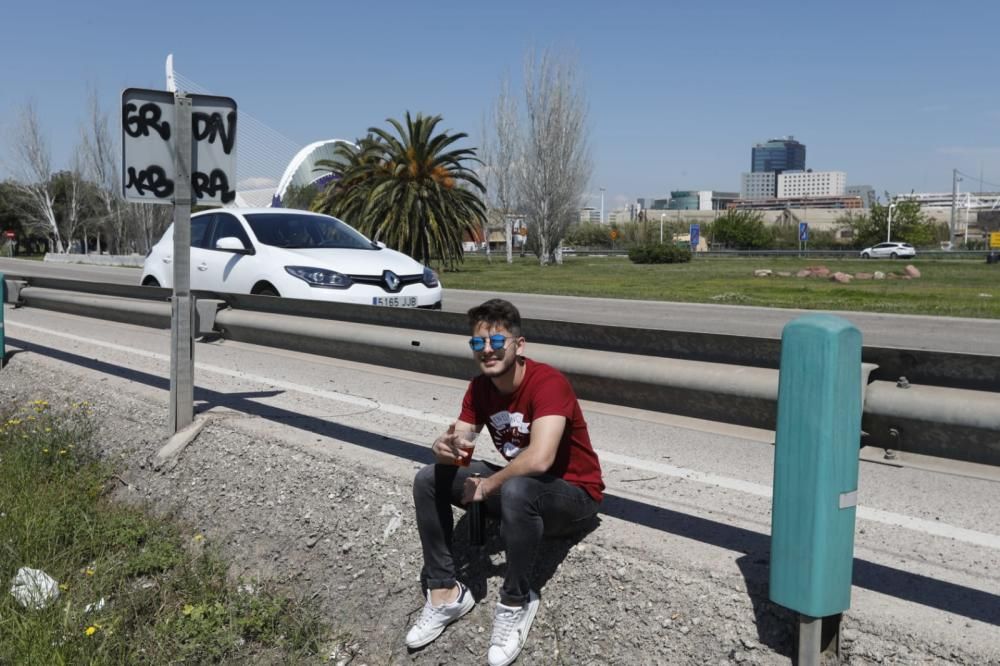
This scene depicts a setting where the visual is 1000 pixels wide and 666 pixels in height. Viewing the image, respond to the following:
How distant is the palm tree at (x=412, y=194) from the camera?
33062 mm

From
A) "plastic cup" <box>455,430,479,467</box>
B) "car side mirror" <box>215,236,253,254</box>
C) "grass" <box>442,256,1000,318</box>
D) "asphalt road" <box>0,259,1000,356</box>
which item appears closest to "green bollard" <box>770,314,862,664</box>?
"plastic cup" <box>455,430,479,467</box>

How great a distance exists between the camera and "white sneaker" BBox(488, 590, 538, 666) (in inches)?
134

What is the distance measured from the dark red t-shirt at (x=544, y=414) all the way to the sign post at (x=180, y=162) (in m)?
2.47

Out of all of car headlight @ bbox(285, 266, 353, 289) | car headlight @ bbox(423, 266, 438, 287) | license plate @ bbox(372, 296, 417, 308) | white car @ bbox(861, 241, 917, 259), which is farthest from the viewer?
→ white car @ bbox(861, 241, 917, 259)

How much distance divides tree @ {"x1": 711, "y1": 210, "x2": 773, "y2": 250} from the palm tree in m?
68.4

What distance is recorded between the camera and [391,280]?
10.9 meters

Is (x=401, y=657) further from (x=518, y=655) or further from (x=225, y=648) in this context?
(x=225, y=648)

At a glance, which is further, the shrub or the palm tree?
the shrub

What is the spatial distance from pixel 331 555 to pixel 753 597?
6.62ft

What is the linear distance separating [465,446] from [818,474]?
1.40m

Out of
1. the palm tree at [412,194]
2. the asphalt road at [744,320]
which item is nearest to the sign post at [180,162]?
the asphalt road at [744,320]

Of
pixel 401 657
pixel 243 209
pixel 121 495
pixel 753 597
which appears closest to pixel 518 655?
pixel 401 657

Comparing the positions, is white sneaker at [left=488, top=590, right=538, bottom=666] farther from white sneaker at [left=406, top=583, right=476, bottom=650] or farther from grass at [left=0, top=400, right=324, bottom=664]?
grass at [left=0, top=400, right=324, bottom=664]

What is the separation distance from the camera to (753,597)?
314 cm
